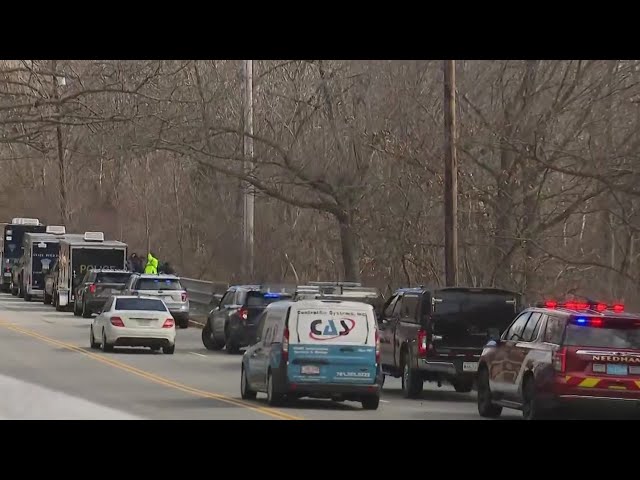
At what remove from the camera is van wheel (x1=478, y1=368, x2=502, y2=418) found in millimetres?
22078

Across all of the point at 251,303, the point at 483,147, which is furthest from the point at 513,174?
the point at 251,303

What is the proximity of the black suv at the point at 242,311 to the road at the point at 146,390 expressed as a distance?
21.5 inches

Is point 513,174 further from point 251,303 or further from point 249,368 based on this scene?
point 249,368

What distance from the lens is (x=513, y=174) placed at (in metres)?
38.5

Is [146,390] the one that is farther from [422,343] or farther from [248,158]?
[248,158]

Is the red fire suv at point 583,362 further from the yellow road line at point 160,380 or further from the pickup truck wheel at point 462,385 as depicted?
the pickup truck wheel at point 462,385

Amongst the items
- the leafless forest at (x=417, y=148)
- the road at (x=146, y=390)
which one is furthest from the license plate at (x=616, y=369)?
the leafless forest at (x=417, y=148)

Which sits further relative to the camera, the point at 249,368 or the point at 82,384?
the point at 82,384

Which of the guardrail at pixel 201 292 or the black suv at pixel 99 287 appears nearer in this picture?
the black suv at pixel 99 287

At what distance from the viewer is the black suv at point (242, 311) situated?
35625mm

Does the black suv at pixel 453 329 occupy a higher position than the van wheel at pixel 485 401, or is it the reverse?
the black suv at pixel 453 329

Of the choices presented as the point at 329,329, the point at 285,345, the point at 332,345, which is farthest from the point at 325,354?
the point at 285,345

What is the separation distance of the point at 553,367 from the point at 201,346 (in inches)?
819

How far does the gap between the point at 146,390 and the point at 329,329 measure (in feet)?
14.1
